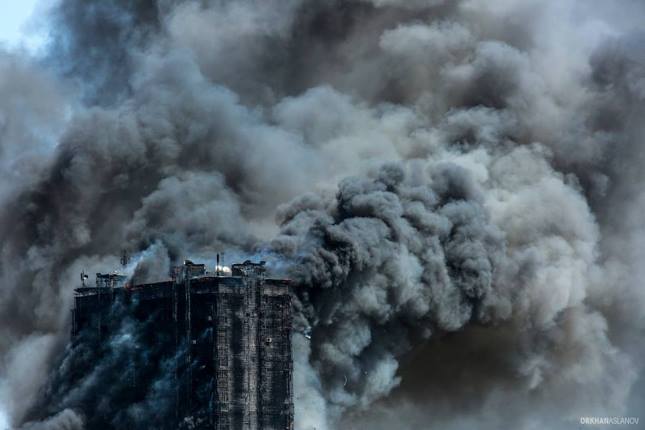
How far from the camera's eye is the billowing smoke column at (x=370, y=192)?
13900 cm

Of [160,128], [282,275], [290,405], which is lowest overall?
[290,405]

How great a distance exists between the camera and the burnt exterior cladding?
128250 mm

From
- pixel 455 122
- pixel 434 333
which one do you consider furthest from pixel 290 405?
pixel 455 122

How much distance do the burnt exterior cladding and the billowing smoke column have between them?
435 cm

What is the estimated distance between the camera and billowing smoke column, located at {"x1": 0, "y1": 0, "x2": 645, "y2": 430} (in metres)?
139

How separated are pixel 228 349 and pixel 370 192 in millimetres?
17467

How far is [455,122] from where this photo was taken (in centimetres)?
15350

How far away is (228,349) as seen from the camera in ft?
422

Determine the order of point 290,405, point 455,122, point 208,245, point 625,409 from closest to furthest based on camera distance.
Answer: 1. point 290,405
2. point 208,245
3. point 455,122
4. point 625,409

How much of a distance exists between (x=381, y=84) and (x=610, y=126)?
19.3 m

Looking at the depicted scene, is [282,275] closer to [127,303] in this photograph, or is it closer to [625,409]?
[127,303]

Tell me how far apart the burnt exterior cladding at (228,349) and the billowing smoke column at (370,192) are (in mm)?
4352

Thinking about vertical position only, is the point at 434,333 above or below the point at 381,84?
below

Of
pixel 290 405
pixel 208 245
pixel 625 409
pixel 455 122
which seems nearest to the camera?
pixel 290 405
